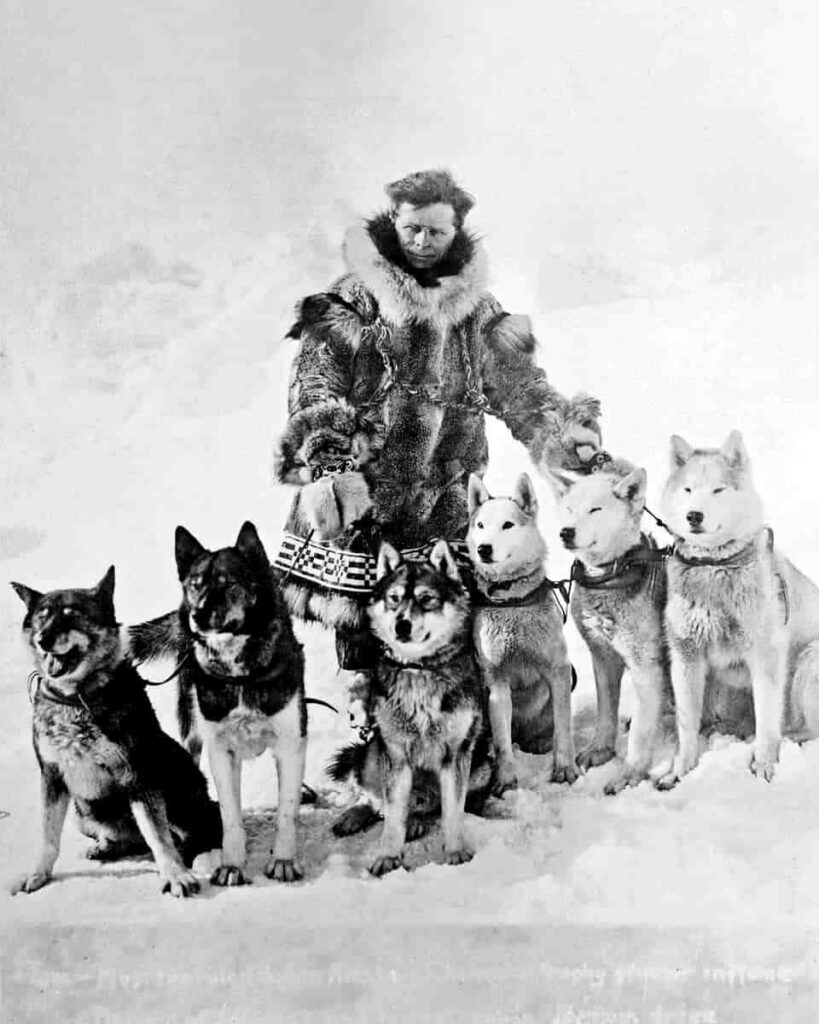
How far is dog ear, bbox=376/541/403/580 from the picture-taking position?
251 cm

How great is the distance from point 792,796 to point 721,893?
0.93 feet

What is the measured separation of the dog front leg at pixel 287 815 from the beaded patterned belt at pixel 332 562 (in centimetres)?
38

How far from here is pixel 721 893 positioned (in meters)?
2.50

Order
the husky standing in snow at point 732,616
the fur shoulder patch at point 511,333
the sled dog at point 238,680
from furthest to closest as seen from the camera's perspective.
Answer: the fur shoulder patch at point 511,333 → the husky standing in snow at point 732,616 → the sled dog at point 238,680

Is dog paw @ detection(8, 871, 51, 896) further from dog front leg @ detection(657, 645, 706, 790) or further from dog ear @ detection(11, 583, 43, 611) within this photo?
dog front leg @ detection(657, 645, 706, 790)

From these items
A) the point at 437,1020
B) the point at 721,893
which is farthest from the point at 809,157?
the point at 437,1020

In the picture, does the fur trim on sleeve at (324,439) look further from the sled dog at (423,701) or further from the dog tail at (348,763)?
the dog tail at (348,763)

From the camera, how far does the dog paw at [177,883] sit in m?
2.45

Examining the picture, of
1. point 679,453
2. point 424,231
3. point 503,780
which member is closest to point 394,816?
point 503,780

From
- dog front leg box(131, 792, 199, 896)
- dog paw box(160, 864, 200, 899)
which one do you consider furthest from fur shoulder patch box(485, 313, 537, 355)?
dog paw box(160, 864, 200, 899)

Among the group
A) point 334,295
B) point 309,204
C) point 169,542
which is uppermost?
point 309,204

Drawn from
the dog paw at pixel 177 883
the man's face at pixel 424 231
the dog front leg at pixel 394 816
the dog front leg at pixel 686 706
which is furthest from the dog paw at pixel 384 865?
the man's face at pixel 424 231

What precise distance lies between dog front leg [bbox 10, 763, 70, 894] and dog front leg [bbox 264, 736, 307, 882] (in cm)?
49

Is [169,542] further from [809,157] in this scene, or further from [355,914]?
[809,157]
